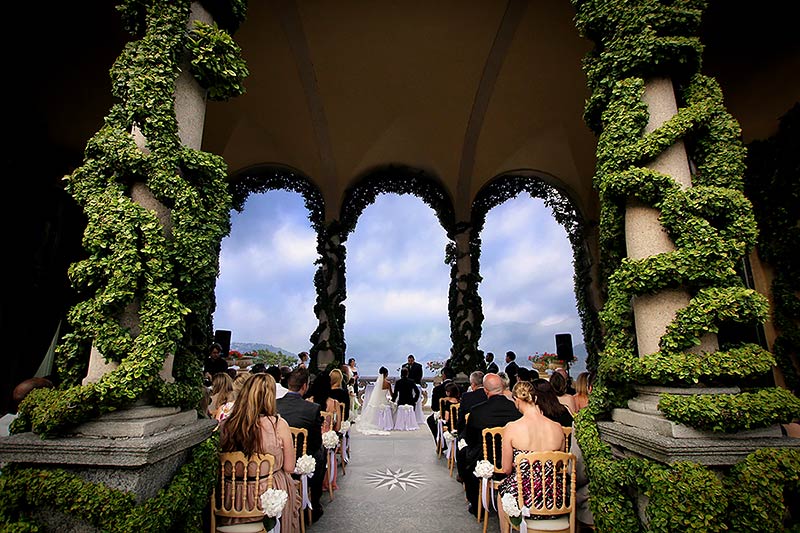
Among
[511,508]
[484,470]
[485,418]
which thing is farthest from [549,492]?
[485,418]

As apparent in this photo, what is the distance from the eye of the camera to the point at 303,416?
3789mm

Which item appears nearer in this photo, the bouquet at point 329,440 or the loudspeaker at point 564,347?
the bouquet at point 329,440

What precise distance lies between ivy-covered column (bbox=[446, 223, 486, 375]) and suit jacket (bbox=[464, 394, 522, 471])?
22.6ft

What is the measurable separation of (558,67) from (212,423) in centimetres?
1070

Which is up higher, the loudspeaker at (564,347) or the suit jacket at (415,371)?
the loudspeaker at (564,347)

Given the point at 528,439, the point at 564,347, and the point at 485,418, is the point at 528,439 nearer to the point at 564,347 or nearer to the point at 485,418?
the point at 485,418

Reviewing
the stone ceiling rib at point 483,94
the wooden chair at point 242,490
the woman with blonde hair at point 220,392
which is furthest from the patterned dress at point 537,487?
the stone ceiling rib at point 483,94

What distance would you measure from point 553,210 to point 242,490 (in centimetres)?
1196

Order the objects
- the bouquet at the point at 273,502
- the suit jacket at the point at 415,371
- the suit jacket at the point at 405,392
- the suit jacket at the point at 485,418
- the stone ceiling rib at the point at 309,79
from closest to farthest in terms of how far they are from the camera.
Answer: the bouquet at the point at 273,502
the suit jacket at the point at 485,418
the suit jacket at the point at 405,392
the stone ceiling rib at the point at 309,79
the suit jacket at the point at 415,371

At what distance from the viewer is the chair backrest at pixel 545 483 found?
8.86ft

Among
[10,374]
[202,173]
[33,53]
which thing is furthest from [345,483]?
[33,53]

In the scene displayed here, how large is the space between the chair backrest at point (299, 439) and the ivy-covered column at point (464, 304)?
7.73 metres

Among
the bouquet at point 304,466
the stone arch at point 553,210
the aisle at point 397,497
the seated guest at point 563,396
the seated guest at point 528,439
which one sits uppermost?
the stone arch at point 553,210

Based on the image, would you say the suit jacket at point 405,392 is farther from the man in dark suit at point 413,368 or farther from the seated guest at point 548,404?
the seated guest at point 548,404
